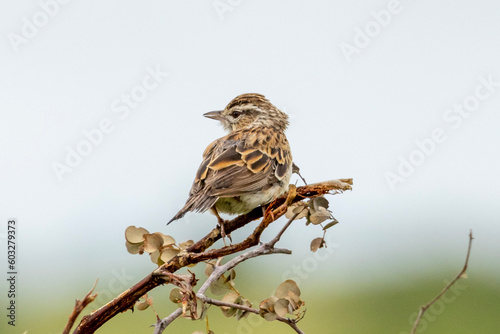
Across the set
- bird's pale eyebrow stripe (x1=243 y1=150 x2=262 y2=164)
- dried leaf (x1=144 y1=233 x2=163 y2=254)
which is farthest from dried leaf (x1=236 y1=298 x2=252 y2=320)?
bird's pale eyebrow stripe (x1=243 y1=150 x2=262 y2=164)

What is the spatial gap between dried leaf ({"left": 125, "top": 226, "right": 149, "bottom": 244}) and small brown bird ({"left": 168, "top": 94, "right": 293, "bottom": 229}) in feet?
3.45

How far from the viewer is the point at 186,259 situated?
210cm

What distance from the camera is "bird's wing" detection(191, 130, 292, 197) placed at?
4.33 metres

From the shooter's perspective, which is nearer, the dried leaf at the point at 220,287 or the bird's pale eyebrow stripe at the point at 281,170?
the dried leaf at the point at 220,287

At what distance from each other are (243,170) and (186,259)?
8.55 feet

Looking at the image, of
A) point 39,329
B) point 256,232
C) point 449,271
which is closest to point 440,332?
point 449,271

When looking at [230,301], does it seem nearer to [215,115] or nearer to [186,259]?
[186,259]

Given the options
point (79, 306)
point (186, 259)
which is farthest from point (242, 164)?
point (79, 306)

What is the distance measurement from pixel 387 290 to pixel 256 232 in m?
9.91

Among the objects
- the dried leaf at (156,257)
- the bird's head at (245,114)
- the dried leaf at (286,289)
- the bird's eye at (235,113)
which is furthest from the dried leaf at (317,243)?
the bird's eye at (235,113)

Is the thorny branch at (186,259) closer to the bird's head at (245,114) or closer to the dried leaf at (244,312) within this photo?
the dried leaf at (244,312)

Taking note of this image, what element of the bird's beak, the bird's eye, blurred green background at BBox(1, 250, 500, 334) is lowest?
blurred green background at BBox(1, 250, 500, 334)

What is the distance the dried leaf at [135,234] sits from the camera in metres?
2.28

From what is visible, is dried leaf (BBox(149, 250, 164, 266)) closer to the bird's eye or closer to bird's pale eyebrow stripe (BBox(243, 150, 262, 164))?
bird's pale eyebrow stripe (BBox(243, 150, 262, 164))
